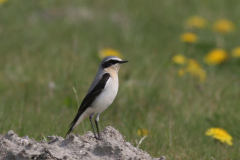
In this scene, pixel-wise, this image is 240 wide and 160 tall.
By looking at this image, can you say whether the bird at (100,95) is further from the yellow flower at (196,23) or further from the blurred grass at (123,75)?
the yellow flower at (196,23)

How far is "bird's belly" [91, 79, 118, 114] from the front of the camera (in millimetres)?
5293

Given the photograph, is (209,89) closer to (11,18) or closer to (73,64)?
(73,64)

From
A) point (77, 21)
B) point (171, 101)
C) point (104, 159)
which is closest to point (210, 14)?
point (77, 21)

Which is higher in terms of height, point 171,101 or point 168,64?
point 168,64

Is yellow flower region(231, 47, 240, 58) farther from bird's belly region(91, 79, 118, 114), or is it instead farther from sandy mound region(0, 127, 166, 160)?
sandy mound region(0, 127, 166, 160)

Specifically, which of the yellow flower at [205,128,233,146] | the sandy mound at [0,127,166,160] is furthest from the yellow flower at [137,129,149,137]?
the sandy mound at [0,127,166,160]

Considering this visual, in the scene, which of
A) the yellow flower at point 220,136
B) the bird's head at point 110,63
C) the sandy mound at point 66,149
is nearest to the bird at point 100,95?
the bird's head at point 110,63

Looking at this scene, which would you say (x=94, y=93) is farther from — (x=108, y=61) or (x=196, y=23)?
(x=196, y=23)

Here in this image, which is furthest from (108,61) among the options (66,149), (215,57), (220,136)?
(215,57)

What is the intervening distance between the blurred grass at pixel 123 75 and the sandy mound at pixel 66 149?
4.52ft

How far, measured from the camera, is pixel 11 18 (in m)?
10.9

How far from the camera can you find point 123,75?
9195mm

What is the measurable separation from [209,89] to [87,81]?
2.41 metres

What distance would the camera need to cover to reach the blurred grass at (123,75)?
6312mm
